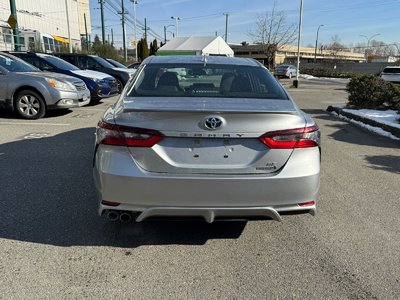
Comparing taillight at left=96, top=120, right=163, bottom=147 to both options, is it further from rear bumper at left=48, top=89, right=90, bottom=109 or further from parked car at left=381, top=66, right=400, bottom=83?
parked car at left=381, top=66, right=400, bottom=83

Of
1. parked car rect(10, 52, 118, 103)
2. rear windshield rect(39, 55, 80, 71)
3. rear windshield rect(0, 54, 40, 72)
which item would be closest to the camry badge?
rear windshield rect(0, 54, 40, 72)

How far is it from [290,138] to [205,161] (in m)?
0.69

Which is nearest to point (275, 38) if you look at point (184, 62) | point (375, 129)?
point (375, 129)

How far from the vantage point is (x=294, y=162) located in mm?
2883

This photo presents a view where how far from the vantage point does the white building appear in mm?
32719

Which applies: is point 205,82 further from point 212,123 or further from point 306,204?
point 306,204

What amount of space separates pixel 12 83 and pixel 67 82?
1271 mm

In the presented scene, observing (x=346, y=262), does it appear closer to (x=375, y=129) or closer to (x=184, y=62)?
(x=184, y=62)

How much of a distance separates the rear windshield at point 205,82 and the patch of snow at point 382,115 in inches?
221

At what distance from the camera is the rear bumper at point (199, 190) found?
2785 mm

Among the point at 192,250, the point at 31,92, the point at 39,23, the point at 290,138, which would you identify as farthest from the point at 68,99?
the point at 39,23

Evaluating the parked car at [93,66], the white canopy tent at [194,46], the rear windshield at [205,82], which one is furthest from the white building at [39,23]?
the rear windshield at [205,82]

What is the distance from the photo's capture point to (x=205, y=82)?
3.80 metres

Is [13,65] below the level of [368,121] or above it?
above
